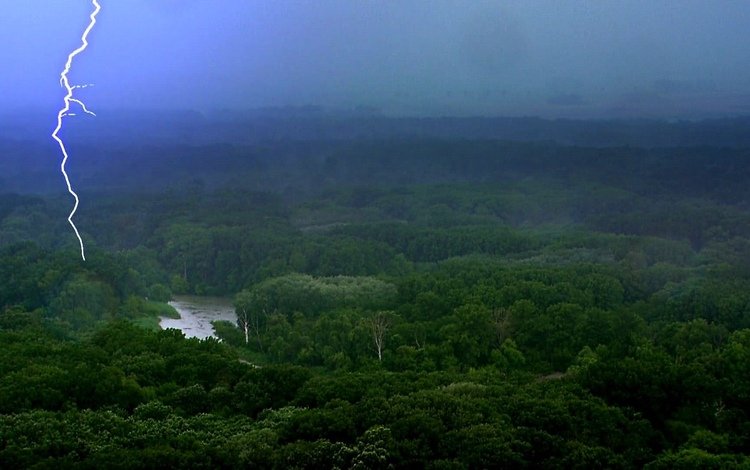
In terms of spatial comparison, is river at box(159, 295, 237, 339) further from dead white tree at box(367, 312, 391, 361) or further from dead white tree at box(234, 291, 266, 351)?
dead white tree at box(367, 312, 391, 361)

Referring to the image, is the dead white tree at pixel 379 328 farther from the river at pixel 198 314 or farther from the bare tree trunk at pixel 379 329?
the river at pixel 198 314

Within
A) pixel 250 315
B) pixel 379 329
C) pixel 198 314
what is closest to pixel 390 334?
pixel 379 329

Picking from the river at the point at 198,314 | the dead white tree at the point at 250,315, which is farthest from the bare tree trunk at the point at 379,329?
the river at the point at 198,314

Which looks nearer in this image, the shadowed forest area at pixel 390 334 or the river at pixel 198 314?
the shadowed forest area at pixel 390 334

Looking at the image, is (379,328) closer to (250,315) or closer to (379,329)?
(379,329)

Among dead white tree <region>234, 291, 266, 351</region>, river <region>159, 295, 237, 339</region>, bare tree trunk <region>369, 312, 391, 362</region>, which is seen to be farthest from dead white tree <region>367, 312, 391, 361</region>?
river <region>159, 295, 237, 339</region>

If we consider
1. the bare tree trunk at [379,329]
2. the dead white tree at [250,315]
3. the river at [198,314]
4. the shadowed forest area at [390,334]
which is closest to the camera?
the shadowed forest area at [390,334]
